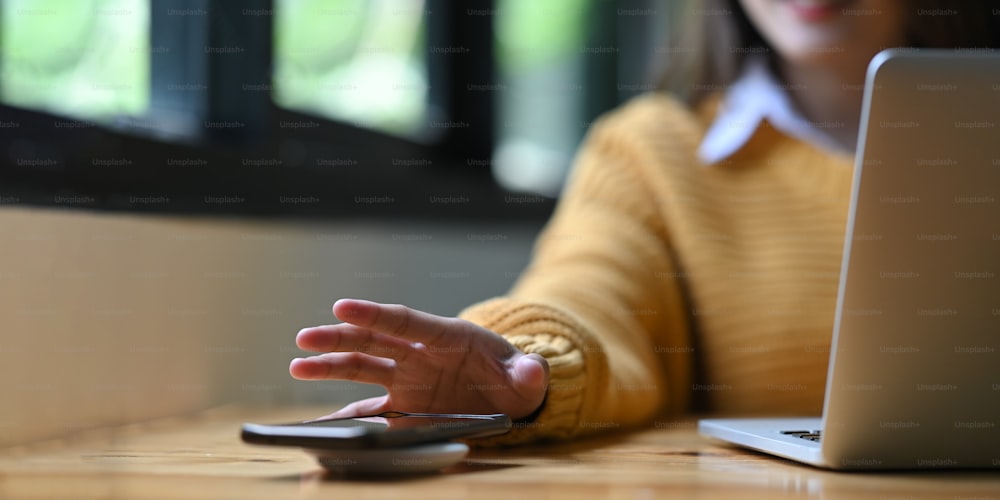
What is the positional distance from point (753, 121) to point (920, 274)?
738 mm

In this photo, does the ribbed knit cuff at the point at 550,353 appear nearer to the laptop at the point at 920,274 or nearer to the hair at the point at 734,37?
the laptop at the point at 920,274

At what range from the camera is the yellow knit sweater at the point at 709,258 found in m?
1.12

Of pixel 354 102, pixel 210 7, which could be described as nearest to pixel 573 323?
pixel 210 7

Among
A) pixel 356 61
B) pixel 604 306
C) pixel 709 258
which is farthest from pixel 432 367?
pixel 356 61

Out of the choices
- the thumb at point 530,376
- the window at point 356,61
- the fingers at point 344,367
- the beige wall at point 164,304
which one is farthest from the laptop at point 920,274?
the window at point 356,61

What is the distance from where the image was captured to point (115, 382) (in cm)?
90

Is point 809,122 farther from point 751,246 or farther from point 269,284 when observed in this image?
point 269,284

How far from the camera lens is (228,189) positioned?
1208 mm

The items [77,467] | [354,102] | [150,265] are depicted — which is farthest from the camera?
[354,102]

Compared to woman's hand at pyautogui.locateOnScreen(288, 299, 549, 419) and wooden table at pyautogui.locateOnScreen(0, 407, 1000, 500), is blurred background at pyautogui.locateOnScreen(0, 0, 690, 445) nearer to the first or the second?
wooden table at pyautogui.locateOnScreen(0, 407, 1000, 500)

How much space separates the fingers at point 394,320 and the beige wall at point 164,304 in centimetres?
30

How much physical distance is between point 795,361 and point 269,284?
61 cm

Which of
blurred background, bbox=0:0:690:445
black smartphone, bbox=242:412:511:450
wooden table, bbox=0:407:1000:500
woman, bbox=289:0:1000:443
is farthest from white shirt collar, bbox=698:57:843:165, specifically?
black smartphone, bbox=242:412:511:450

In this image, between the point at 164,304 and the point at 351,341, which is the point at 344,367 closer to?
the point at 351,341
